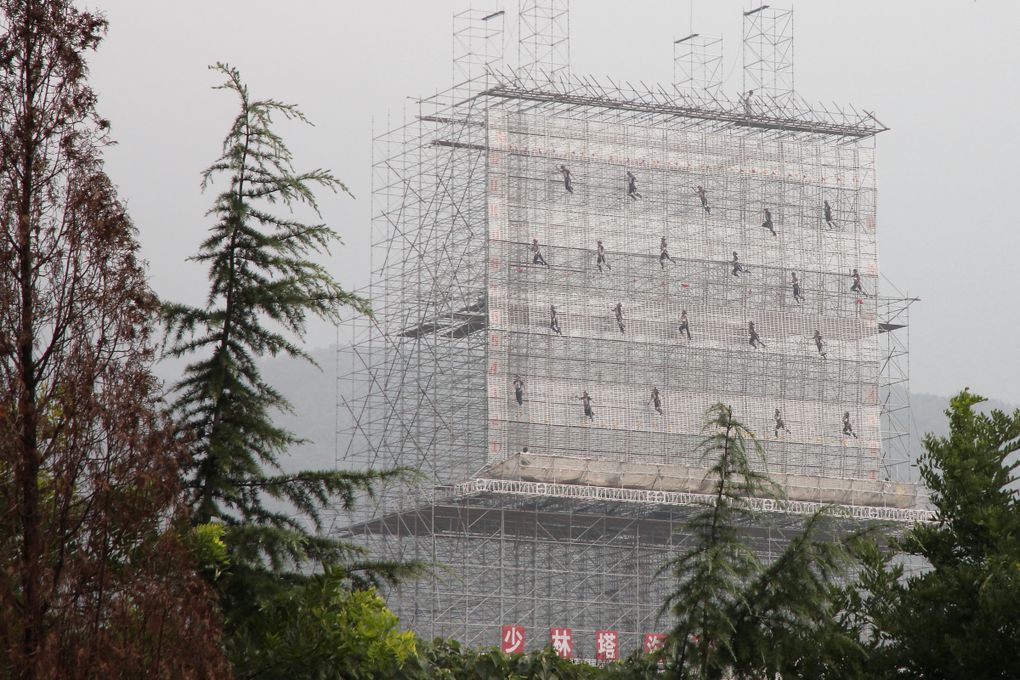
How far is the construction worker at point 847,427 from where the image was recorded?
2361 inches

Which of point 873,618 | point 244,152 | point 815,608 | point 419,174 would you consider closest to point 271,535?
point 244,152

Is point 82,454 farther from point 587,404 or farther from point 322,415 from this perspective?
point 322,415

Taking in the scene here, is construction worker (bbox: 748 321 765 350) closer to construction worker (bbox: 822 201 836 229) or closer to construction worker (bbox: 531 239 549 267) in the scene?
construction worker (bbox: 822 201 836 229)

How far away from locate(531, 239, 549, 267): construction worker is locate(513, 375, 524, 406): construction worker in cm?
392

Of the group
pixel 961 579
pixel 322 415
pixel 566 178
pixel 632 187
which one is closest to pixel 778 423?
pixel 632 187

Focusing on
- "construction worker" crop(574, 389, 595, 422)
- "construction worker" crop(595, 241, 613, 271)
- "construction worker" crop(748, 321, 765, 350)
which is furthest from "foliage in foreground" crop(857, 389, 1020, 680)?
"construction worker" crop(748, 321, 765, 350)

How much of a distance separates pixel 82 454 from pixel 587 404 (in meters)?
44.9

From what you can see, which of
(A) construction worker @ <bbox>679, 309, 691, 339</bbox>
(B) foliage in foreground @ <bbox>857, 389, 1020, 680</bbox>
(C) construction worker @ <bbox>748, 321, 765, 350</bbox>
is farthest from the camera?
(C) construction worker @ <bbox>748, 321, 765, 350</bbox>

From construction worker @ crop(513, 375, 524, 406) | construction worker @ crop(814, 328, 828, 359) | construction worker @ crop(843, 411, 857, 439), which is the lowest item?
construction worker @ crop(843, 411, 857, 439)

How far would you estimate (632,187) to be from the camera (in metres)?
58.7

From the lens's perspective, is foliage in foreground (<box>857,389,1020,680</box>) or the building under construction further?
the building under construction

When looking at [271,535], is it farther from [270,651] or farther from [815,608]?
[815,608]

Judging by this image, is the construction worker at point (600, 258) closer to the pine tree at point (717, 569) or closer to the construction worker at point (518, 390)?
the construction worker at point (518, 390)

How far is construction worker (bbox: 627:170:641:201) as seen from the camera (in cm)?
5862
